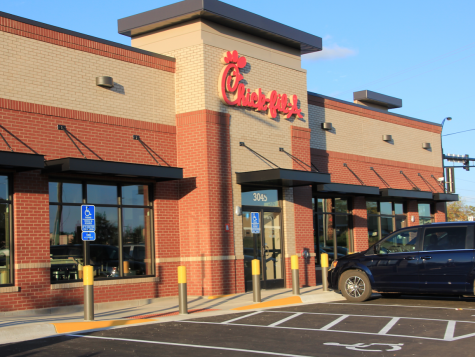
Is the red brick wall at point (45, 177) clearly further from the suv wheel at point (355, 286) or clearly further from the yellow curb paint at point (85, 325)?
the suv wheel at point (355, 286)

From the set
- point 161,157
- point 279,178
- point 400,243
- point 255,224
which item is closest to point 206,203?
point 255,224

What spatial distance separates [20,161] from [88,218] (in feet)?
7.49

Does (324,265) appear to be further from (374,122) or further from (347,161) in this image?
(374,122)

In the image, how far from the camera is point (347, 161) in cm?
2244

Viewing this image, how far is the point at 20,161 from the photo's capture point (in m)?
12.0

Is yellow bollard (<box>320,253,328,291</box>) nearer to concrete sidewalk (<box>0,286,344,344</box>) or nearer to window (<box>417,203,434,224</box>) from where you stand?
concrete sidewalk (<box>0,286,344,344</box>)

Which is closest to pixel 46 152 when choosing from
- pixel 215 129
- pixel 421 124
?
pixel 215 129


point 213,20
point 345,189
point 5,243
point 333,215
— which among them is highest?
point 213,20

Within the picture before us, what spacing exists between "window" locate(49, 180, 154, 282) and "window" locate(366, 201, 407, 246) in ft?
34.7

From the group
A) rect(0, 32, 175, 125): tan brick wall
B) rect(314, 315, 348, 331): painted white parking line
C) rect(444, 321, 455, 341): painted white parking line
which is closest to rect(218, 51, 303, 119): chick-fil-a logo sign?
rect(0, 32, 175, 125): tan brick wall

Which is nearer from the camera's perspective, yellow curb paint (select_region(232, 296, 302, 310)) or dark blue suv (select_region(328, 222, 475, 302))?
dark blue suv (select_region(328, 222, 475, 302))

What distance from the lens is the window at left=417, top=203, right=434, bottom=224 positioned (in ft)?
85.8

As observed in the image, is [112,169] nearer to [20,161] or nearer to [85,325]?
[20,161]

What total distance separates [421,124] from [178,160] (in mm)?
14637
